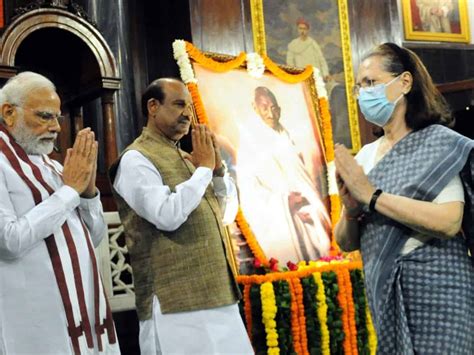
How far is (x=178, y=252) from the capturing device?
3422 mm

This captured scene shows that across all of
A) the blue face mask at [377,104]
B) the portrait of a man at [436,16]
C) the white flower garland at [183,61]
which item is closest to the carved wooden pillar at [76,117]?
the white flower garland at [183,61]

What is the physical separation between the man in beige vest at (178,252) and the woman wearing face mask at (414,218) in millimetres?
1081

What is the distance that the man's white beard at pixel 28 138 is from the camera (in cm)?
296

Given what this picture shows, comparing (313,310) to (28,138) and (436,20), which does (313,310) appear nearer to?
(28,138)

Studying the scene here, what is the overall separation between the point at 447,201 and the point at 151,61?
447 cm

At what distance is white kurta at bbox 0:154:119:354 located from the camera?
2.64 m

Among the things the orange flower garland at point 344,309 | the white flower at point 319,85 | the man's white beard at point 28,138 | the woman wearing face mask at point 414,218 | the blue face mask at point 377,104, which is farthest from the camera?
the white flower at point 319,85

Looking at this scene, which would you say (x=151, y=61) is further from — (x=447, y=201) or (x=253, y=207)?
(x=447, y=201)

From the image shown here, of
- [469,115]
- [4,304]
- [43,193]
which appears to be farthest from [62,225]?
[469,115]

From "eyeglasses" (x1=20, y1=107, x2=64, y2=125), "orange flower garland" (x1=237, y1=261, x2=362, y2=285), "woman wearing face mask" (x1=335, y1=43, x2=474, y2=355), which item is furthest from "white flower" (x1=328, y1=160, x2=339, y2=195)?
"woman wearing face mask" (x1=335, y1=43, x2=474, y2=355)

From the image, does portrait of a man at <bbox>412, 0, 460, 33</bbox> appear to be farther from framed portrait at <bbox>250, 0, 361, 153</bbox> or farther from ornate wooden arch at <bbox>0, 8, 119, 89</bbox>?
ornate wooden arch at <bbox>0, 8, 119, 89</bbox>

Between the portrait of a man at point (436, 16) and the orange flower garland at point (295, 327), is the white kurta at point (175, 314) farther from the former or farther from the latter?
the portrait of a man at point (436, 16)

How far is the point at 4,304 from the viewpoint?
8.73 feet

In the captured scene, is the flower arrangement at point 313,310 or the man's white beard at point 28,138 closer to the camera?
the man's white beard at point 28,138
